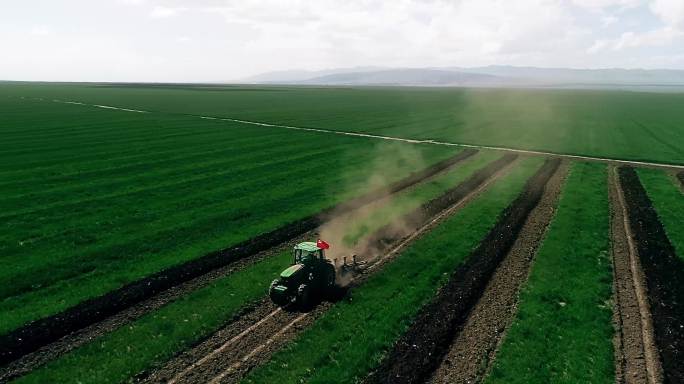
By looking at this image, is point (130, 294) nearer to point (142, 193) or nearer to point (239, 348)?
point (239, 348)

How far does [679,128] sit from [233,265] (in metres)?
94.4

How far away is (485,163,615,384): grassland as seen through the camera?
1605 cm

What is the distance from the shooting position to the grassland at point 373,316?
16000mm

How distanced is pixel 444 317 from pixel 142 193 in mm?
27319

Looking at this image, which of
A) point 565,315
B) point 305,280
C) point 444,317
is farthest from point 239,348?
point 565,315

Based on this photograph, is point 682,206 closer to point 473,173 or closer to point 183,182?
point 473,173

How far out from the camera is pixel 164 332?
59.9 ft

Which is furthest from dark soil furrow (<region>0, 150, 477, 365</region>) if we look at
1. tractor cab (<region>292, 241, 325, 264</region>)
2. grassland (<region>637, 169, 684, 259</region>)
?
grassland (<region>637, 169, 684, 259</region>)

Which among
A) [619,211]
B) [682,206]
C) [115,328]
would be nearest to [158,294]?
[115,328]

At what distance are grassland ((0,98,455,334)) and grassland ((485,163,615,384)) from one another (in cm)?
1617

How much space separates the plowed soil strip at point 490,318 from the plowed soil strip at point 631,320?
403 centimetres

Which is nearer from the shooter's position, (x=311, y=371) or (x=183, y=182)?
(x=311, y=371)

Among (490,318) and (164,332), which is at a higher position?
(164,332)

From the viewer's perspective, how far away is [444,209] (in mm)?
34844
